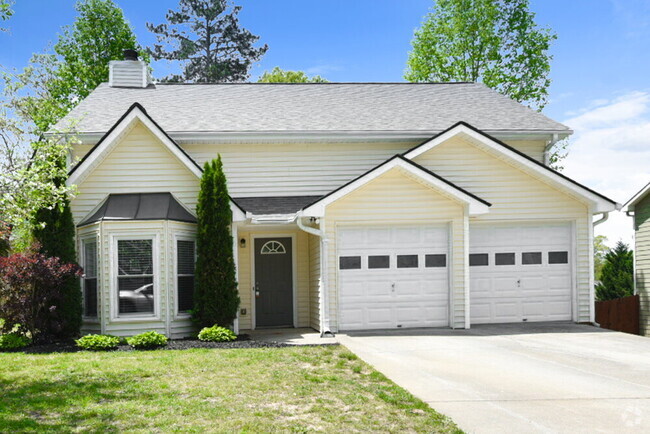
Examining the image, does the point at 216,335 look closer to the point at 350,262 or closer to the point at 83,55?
the point at 350,262

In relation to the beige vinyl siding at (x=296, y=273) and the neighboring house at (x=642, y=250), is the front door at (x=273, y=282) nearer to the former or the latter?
the beige vinyl siding at (x=296, y=273)

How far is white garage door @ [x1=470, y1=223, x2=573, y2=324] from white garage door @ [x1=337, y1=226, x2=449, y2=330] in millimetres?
1338

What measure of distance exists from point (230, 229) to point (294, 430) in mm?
8365

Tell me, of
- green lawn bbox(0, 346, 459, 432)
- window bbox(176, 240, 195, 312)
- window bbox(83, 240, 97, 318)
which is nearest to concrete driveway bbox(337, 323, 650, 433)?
green lawn bbox(0, 346, 459, 432)

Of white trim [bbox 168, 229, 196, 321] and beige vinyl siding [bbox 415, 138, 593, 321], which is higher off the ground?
beige vinyl siding [bbox 415, 138, 593, 321]

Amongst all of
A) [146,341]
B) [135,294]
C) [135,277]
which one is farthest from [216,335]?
[135,277]

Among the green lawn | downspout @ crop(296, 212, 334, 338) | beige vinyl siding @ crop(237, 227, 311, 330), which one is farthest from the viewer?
beige vinyl siding @ crop(237, 227, 311, 330)

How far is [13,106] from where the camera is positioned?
91.4ft

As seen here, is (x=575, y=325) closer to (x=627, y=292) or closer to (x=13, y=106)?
(x=627, y=292)

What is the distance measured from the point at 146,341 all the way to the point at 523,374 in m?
7.15

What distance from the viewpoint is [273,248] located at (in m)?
16.9

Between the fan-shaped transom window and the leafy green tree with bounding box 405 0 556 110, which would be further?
the leafy green tree with bounding box 405 0 556 110

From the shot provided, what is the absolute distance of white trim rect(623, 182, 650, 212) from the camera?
18.6 metres

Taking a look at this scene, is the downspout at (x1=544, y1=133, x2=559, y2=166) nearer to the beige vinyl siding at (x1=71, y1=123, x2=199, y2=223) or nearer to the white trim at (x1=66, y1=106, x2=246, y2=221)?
the white trim at (x1=66, y1=106, x2=246, y2=221)
